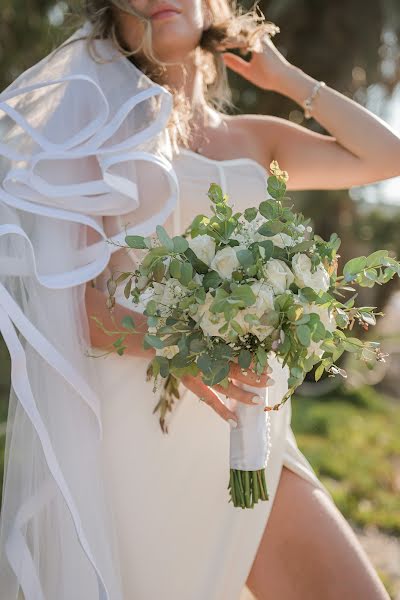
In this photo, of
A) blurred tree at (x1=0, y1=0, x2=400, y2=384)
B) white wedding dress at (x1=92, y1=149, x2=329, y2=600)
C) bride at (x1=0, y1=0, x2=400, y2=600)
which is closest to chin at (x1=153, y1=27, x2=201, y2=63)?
bride at (x1=0, y1=0, x2=400, y2=600)

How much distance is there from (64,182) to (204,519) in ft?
3.67

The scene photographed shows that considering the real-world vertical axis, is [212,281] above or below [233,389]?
above

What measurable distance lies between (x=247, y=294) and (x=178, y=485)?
96 centimetres

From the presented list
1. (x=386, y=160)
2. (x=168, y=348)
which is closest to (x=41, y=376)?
(x=168, y=348)

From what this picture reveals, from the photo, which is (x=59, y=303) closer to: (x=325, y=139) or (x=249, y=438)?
(x=249, y=438)

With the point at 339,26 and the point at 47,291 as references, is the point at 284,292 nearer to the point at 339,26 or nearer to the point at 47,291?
the point at 47,291

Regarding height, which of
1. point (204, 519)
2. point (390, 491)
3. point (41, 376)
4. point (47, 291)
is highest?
point (47, 291)

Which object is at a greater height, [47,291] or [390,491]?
[47,291]

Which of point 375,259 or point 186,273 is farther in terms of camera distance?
point 375,259

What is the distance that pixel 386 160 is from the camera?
2.93 metres

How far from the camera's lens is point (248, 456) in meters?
2.27

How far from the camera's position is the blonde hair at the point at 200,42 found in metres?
2.68

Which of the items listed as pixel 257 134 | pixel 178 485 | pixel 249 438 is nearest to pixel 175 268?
pixel 249 438

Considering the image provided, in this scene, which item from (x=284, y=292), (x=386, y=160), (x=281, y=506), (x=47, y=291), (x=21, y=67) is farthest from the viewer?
(x=21, y=67)
